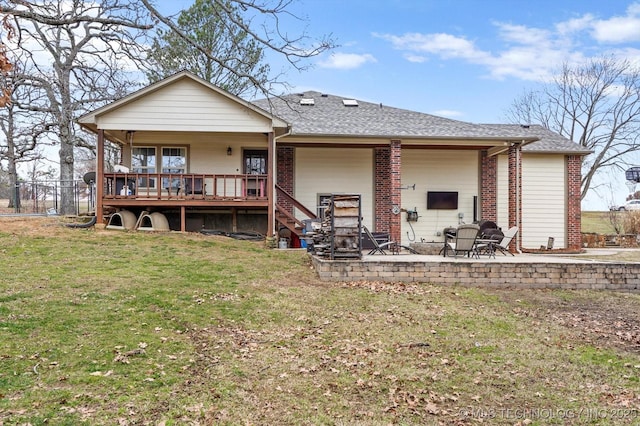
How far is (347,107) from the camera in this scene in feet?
56.2

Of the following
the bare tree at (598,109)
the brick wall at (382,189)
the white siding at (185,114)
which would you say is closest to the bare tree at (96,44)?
the white siding at (185,114)

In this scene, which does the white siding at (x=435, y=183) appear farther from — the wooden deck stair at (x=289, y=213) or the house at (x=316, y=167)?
the wooden deck stair at (x=289, y=213)

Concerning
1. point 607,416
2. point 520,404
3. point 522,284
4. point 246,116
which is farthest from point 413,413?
point 246,116

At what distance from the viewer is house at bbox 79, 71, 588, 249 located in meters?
12.6

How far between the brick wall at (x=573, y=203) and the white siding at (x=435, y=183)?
10.9 feet

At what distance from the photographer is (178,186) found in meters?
13.5

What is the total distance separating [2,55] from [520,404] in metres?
6.16

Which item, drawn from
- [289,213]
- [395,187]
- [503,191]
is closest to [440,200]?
[503,191]

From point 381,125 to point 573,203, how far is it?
7356 mm

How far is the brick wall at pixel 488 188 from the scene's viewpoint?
1540 centimetres

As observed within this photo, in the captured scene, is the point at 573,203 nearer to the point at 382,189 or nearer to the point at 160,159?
the point at 382,189

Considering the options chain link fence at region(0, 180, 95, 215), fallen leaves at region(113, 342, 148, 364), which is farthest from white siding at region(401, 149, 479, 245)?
fallen leaves at region(113, 342, 148, 364)

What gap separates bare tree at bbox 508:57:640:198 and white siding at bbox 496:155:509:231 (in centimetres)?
1502

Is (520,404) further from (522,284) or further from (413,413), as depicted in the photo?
(522,284)
